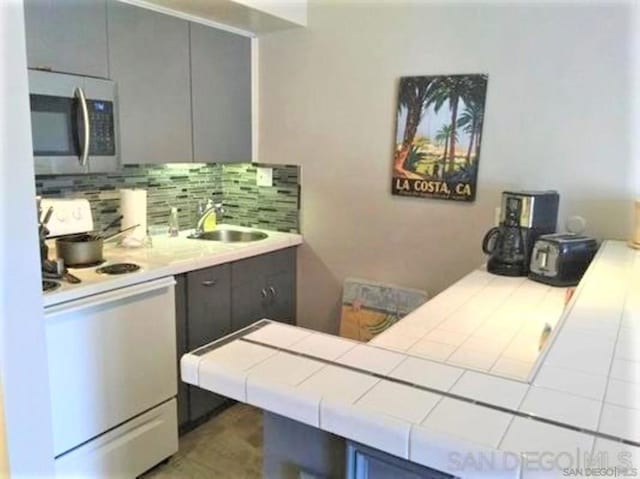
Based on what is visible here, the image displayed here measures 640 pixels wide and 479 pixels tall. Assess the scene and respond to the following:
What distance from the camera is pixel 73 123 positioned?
2150 mm

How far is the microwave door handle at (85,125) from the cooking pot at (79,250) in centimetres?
33

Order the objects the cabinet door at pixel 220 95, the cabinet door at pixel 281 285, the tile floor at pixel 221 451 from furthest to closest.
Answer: the cabinet door at pixel 281 285 < the cabinet door at pixel 220 95 < the tile floor at pixel 221 451

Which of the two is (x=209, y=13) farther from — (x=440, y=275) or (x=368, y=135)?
(x=440, y=275)

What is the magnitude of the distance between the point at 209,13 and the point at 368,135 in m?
1.03

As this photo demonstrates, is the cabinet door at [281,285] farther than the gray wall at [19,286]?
Yes

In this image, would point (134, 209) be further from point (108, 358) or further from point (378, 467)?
point (378, 467)

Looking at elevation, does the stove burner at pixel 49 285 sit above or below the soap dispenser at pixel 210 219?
below

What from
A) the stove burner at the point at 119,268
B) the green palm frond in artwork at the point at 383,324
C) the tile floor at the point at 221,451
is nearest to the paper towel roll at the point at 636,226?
the green palm frond in artwork at the point at 383,324

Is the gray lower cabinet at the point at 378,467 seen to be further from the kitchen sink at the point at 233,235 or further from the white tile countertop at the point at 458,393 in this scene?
the kitchen sink at the point at 233,235

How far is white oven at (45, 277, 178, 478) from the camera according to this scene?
1.90 m

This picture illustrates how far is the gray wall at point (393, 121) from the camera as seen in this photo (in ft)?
7.28

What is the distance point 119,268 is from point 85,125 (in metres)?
0.61

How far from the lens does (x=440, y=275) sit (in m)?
2.71

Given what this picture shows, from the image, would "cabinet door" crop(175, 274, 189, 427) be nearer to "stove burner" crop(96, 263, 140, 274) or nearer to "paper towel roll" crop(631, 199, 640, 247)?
"stove burner" crop(96, 263, 140, 274)
